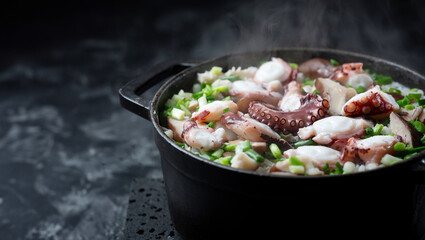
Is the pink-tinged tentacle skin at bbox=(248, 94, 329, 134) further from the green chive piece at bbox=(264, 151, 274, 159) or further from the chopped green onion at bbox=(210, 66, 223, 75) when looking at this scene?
the chopped green onion at bbox=(210, 66, 223, 75)

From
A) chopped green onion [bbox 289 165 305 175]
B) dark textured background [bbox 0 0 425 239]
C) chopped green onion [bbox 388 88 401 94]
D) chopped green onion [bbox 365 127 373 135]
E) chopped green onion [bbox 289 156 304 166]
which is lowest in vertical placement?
dark textured background [bbox 0 0 425 239]

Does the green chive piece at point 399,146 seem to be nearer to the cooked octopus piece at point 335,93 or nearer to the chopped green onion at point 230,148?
the cooked octopus piece at point 335,93

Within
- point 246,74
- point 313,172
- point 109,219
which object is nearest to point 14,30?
point 109,219

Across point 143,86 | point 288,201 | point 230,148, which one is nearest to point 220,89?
point 143,86

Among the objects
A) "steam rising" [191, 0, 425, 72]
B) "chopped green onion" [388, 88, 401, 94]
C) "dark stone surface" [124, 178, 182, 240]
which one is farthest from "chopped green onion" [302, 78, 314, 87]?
"steam rising" [191, 0, 425, 72]

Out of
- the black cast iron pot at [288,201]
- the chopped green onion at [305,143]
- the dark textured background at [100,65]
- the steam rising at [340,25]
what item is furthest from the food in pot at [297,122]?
the steam rising at [340,25]
